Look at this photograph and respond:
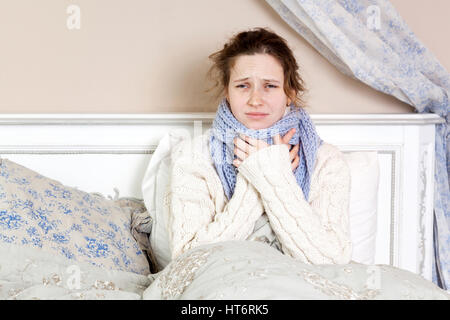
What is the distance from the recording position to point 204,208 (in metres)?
1.64

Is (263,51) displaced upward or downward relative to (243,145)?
upward

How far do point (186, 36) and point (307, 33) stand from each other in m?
0.43

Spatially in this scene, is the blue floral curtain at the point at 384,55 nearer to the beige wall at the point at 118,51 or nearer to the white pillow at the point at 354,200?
the beige wall at the point at 118,51

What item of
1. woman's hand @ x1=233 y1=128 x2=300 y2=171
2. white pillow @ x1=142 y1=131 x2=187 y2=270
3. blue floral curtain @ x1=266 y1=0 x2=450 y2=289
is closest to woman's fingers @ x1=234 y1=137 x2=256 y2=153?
woman's hand @ x1=233 y1=128 x2=300 y2=171

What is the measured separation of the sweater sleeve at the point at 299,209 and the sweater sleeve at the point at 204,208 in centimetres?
5

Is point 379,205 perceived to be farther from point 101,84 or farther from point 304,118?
point 101,84

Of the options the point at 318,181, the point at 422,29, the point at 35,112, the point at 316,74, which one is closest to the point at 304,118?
the point at 318,181

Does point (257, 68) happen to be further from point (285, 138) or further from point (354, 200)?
point (354, 200)

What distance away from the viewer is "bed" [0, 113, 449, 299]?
1236 mm

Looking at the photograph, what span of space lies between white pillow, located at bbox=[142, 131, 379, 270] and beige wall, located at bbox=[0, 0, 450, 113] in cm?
26

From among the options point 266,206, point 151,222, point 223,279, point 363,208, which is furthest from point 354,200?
point 223,279

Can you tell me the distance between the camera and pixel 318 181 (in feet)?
5.57

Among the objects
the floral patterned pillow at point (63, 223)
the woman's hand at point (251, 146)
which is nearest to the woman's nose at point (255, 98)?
the woman's hand at point (251, 146)

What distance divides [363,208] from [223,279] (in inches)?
34.4
